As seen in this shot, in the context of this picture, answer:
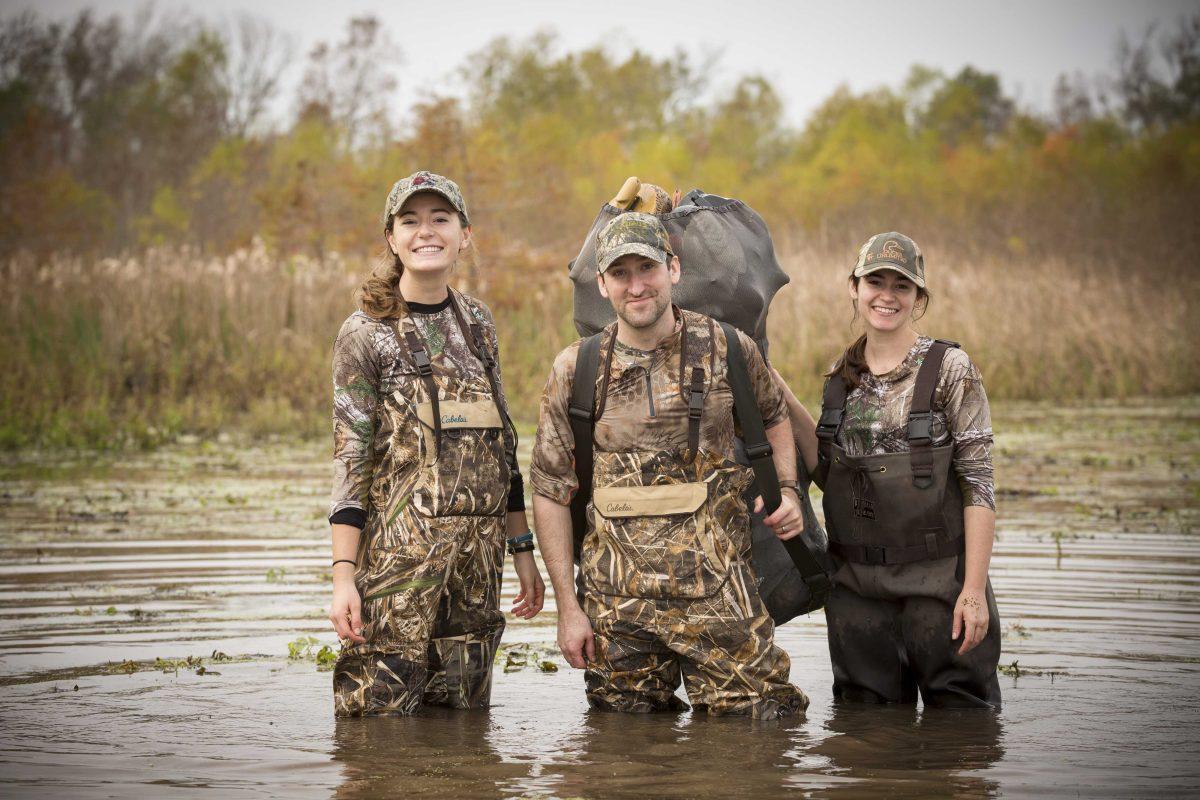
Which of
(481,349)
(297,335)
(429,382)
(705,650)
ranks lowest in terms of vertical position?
(705,650)

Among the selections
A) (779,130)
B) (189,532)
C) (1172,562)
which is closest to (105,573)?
(189,532)

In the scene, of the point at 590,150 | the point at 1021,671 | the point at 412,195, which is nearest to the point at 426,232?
the point at 412,195

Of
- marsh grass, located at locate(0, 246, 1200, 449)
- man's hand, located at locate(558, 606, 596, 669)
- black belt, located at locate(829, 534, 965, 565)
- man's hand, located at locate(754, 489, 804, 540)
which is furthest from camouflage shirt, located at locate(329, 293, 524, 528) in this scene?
marsh grass, located at locate(0, 246, 1200, 449)

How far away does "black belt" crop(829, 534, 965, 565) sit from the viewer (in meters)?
4.94

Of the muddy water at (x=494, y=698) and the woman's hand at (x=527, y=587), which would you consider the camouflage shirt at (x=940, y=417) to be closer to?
the muddy water at (x=494, y=698)

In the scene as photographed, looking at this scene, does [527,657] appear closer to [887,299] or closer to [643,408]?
[643,408]

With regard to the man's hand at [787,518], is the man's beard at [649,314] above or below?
above

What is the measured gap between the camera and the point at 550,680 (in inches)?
235

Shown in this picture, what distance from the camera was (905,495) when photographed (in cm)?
494

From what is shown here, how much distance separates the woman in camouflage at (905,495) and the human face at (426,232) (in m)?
1.28

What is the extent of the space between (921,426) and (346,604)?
1.89m

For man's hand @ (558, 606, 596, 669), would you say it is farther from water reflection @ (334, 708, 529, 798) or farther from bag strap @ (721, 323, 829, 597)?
bag strap @ (721, 323, 829, 597)

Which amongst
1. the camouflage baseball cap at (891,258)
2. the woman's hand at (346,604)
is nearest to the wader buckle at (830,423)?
the camouflage baseball cap at (891,258)

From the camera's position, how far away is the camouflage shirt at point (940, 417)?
16.1 ft
